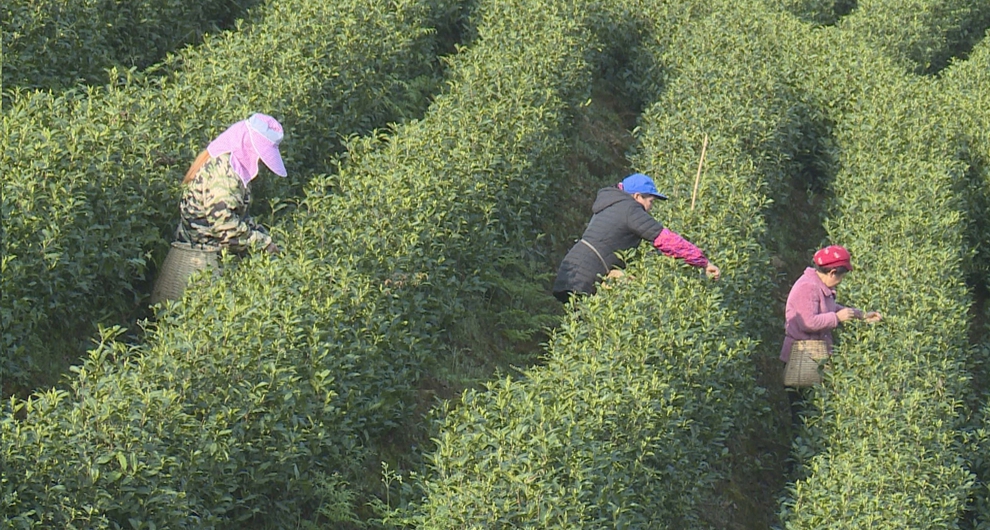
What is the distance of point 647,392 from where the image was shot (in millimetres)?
9891

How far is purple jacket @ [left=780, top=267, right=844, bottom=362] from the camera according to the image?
11.3m

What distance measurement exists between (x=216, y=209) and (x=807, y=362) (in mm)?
4898

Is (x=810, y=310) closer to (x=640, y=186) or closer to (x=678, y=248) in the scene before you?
(x=678, y=248)

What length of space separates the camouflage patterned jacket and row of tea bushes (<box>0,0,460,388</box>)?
0.56 metres

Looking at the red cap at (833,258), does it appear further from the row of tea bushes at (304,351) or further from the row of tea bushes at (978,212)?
the row of tea bushes at (304,351)

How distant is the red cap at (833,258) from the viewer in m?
11.2

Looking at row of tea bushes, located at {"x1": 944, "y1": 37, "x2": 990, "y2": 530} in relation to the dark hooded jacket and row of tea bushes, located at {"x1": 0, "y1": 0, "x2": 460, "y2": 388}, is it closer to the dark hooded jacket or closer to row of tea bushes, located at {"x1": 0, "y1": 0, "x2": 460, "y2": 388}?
the dark hooded jacket

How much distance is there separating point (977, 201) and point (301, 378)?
8833 mm

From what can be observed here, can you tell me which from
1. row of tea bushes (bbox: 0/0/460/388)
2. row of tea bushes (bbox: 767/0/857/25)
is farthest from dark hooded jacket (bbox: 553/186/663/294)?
row of tea bushes (bbox: 767/0/857/25)

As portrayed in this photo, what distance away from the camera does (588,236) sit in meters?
11.4

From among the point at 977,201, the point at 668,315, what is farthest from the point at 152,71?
the point at 977,201

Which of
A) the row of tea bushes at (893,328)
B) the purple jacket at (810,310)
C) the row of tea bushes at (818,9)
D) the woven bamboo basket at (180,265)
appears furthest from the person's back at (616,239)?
the row of tea bushes at (818,9)

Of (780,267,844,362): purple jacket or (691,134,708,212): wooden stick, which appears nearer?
(780,267,844,362): purple jacket

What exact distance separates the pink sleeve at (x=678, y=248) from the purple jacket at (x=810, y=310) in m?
0.80
